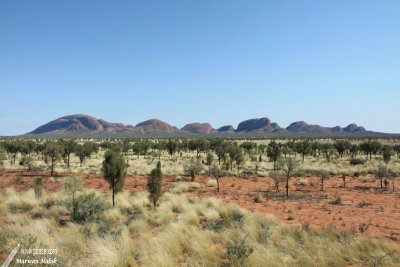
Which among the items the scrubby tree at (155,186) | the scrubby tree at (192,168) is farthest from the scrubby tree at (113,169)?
the scrubby tree at (192,168)

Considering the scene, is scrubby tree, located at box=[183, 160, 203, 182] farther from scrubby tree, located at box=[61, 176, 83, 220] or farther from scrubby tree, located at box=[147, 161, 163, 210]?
scrubby tree, located at box=[61, 176, 83, 220]

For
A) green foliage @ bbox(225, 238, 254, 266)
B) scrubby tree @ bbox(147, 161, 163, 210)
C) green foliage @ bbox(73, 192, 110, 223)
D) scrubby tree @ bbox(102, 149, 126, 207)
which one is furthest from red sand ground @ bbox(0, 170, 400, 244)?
green foliage @ bbox(73, 192, 110, 223)

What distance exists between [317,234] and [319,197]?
10815mm

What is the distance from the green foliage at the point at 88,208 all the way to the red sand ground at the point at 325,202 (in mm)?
8247

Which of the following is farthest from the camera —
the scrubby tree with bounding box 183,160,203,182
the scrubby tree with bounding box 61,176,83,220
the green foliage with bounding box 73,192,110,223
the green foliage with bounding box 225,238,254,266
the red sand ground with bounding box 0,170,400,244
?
the scrubby tree with bounding box 183,160,203,182

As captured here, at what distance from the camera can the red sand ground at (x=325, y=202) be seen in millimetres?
11203

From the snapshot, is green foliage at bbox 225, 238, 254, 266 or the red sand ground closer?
green foliage at bbox 225, 238, 254, 266

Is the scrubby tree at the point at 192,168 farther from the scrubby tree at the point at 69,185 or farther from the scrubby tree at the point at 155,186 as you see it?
the scrubby tree at the point at 69,185

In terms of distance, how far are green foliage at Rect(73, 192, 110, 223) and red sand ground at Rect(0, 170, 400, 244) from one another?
825cm

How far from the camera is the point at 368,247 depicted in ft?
23.4

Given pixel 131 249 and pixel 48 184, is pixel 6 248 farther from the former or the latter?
pixel 48 184

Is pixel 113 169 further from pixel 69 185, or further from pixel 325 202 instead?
pixel 325 202

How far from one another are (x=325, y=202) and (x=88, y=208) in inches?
646

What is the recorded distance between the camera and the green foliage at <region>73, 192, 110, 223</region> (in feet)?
34.7
